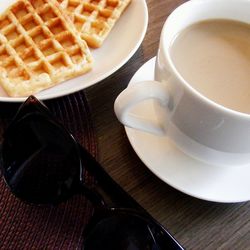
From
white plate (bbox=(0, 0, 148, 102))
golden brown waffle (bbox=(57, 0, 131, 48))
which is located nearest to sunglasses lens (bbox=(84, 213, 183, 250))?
white plate (bbox=(0, 0, 148, 102))

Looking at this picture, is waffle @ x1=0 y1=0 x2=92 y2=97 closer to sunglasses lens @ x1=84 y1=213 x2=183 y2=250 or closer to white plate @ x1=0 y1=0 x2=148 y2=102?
white plate @ x1=0 y1=0 x2=148 y2=102

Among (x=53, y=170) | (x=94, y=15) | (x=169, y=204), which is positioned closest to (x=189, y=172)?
(x=169, y=204)

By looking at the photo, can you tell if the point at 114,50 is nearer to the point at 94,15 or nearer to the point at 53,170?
the point at 94,15

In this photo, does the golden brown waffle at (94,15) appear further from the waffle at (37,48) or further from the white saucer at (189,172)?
the white saucer at (189,172)

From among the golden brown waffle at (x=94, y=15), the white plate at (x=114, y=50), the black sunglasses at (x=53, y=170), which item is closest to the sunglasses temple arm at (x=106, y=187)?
the black sunglasses at (x=53, y=170)

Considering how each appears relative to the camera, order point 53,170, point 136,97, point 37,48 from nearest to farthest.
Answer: point 136,97 < point 53,170 < point 37,48

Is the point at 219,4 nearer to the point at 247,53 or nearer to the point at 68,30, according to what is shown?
the point at 247,53
